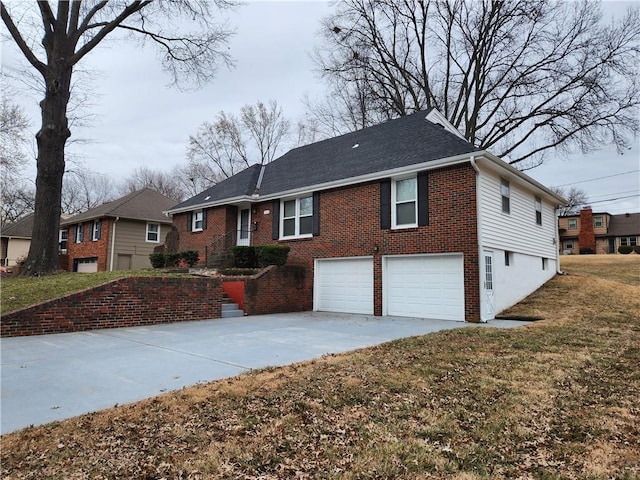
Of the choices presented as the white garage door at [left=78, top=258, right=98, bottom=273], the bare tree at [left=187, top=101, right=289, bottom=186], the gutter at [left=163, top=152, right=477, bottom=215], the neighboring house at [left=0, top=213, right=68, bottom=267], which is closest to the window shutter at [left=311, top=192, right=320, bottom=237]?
the gutter at [left=163, top=152, right=477, bottom=215]

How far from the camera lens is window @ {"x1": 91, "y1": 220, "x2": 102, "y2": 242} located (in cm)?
2311

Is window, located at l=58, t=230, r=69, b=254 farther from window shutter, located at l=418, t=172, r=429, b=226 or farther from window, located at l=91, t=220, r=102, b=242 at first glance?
window shutter, located at l=418, t=172, r=429, b=226

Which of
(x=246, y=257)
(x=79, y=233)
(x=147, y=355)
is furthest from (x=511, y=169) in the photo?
(x=79, y=233)

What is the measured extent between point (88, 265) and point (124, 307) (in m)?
17.5

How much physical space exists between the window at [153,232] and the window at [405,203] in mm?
17027

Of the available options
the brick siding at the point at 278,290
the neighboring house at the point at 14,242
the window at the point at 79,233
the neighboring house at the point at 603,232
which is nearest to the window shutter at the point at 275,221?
the brick siding at the point at 278,290

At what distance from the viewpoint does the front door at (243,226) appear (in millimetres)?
16847

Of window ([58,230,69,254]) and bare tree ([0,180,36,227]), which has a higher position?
bare tree ([0,180,36,227])

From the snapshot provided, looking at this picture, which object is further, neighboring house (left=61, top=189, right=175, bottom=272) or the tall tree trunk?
neighboring house (left=61, top=189, right=175, bottom=272)

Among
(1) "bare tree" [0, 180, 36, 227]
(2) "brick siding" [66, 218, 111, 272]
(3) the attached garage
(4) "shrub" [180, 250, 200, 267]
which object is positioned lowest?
(3) the attached garage

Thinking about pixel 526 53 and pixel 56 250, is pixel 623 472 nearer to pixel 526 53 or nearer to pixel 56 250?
pixel 56 250

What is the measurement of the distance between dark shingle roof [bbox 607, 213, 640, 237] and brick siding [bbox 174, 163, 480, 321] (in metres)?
38.9

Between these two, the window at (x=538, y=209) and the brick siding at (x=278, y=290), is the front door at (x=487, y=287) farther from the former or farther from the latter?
the brick siding at (x=278, y=290)

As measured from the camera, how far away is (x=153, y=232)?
2405 cm
